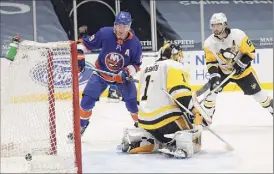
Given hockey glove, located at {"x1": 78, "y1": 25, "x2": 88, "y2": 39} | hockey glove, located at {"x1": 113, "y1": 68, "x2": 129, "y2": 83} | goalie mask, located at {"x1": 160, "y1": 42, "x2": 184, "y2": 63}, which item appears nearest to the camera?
goalie mask, located at {"x1": 160, "y1": 42, "x2": 184, "y2": 63}

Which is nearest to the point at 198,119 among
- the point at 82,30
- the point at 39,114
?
the point at 39,114

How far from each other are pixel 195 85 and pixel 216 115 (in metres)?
2.04

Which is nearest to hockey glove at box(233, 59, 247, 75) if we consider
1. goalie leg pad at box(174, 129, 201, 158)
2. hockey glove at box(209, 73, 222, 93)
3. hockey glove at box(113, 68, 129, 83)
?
hockey glove at box(209, 73, 222, 93)

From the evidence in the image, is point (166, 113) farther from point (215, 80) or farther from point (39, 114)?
point (215, 80)

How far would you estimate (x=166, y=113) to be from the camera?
141 inches

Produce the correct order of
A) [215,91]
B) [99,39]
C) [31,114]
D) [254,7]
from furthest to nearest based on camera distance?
[254,7] < [215,91] < [99,39] < [31,114]

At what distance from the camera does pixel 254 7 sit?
8.60 meters

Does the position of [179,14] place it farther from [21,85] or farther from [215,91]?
[21,85]

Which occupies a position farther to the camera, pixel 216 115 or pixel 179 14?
pixel 179 14

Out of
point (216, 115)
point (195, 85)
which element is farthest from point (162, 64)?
point (195, 85)

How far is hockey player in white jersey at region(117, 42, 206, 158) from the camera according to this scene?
350 cm

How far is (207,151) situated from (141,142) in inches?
16.0

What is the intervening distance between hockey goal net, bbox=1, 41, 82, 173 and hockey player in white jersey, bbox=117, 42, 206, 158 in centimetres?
45

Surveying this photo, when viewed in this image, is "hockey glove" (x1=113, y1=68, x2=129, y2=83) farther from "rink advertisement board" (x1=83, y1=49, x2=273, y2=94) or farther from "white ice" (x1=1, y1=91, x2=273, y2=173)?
"rink advertisement board" (x1=83, y1=49, x2=273, y2=94)
